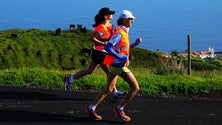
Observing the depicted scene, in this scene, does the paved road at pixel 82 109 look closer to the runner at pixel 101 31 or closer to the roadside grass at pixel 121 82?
the roadside grass at pixel 121 82

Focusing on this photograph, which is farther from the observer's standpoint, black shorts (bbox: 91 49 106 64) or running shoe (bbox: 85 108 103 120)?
black shorts (bbox: 91 49 106 64)

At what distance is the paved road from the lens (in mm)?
7605

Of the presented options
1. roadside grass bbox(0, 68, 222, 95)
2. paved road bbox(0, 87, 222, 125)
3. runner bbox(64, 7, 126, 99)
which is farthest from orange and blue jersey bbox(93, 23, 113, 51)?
roadside grass bbox(0, 68, 222, 95)

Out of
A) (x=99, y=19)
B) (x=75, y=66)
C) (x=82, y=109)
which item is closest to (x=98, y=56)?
(x=99, y=19)

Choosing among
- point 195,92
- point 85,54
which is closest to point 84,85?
point 195,92

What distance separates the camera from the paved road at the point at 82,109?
299 inches

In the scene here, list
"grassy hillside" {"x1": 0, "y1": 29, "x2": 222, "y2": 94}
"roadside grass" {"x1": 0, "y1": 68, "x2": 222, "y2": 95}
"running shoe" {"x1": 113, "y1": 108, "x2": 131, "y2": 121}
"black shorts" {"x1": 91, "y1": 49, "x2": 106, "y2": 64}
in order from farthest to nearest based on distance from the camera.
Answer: "grassy hillside" {"x1": 0, "y1": 29, "x2": 222, "y2": 94}, "roadside grass" {"x1": 0, "y1": 68, "x2": 222, "y2": 95}, "black shorts" {"x1": 91, "y1": 49, "x2": 106, "y2": 64}, "running shoe" {"x1": 113, "y1": 108, "x2": 131, "y2": 121}

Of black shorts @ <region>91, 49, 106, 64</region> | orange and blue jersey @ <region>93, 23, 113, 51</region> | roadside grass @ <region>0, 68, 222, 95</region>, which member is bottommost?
roadside grass @ <region>0, 68, 222, 95</region>

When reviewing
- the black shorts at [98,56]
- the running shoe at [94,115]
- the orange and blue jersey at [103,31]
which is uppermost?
the orange and blue jersey at [103,31]

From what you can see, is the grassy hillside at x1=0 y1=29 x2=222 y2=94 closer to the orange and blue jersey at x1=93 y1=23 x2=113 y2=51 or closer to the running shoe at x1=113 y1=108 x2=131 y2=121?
the orange and blue jersey at x1=93 y1=23 x2=113 y2=51

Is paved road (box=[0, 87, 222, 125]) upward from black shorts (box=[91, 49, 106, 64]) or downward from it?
downward

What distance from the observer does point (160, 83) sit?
10.8 metres

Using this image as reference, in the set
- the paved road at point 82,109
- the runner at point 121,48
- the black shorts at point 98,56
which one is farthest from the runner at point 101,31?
the runner at point 121,48

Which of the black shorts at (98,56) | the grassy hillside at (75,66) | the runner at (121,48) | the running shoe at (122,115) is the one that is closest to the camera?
the runner at (121,48)
